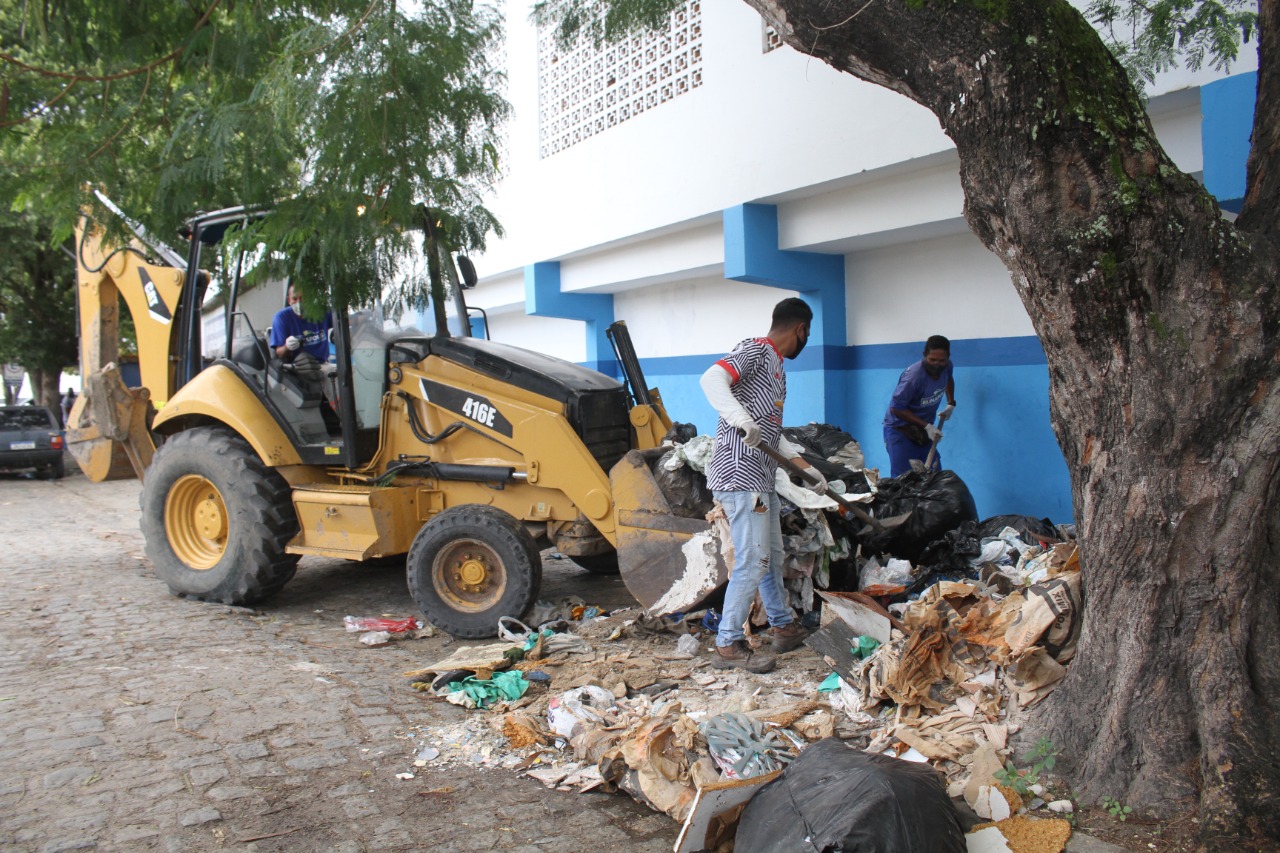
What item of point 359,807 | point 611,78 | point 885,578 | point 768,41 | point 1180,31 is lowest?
point 359,807

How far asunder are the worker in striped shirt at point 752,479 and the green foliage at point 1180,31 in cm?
252

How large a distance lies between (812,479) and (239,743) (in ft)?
9.84

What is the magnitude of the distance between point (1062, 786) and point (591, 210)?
8.63 metres

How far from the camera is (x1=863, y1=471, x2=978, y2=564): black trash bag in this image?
5832 mm

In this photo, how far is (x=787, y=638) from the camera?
4.89 m

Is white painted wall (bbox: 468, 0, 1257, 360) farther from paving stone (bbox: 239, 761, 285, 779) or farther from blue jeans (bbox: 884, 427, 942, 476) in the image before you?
paving stone (bbox: 239, 761, 285, 779)

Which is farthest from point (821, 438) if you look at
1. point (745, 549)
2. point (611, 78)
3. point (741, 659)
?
point (611, 78)

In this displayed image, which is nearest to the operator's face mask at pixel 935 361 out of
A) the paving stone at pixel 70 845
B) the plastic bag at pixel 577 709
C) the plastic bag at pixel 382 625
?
the plastic bag at pixel 577 709

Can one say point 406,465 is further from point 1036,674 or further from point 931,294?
point 931,294

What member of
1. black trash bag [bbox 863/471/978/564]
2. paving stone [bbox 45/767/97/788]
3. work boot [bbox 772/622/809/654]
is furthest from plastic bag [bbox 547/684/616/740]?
black trash bag [bbox 863/471/978/564]

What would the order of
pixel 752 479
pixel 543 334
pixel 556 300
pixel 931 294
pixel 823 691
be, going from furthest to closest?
pixel 543 334
pixel 556 300
pixel 931 294
pixel 752 479
pixel 823 691

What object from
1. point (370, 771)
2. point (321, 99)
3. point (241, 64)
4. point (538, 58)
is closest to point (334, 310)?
point (321, 99)

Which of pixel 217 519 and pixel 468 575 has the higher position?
pixel 217 519

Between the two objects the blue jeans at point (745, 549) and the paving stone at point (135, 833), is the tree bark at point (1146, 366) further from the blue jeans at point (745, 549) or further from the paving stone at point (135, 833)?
the paving stone at point (135, 833)
